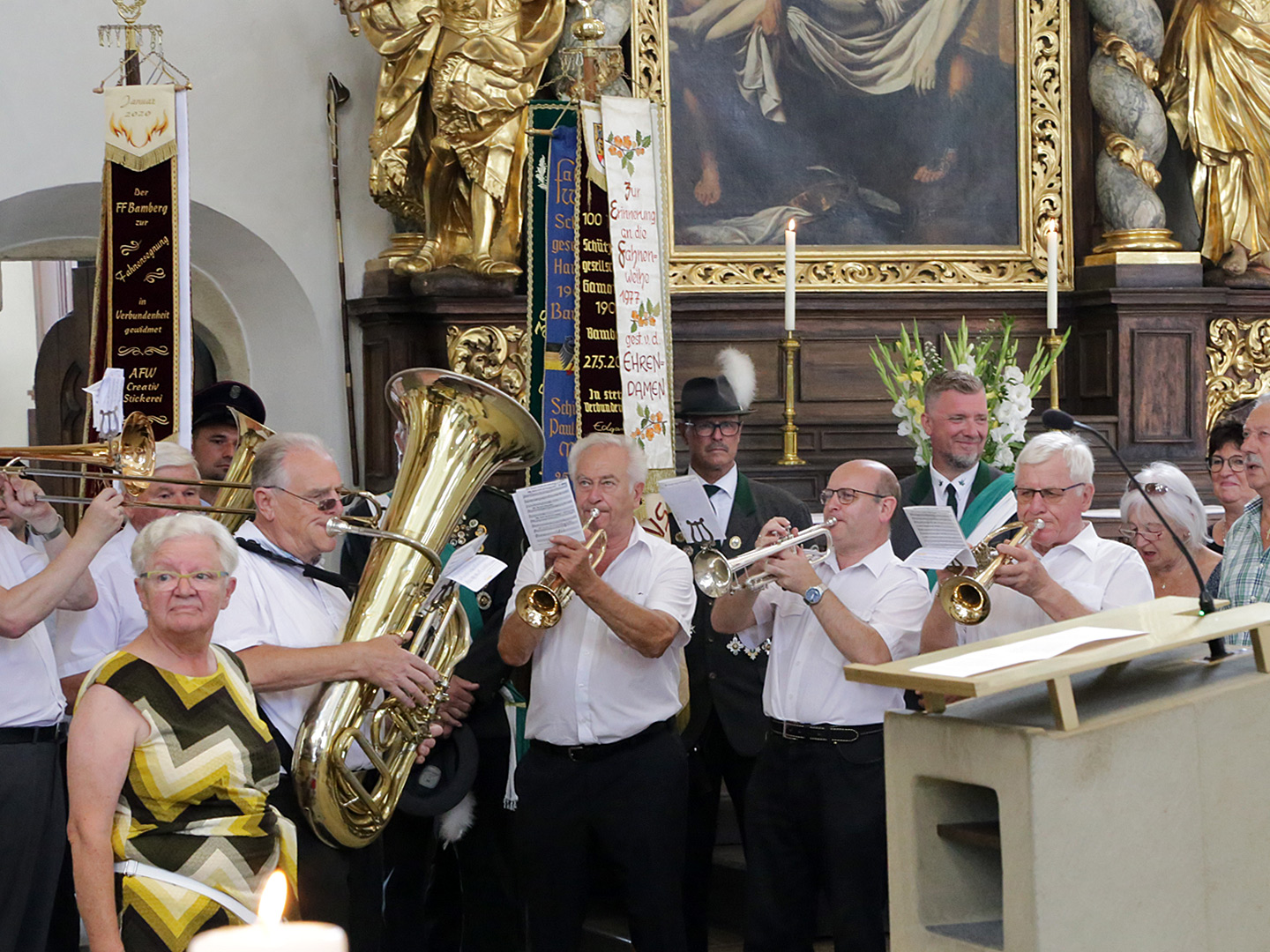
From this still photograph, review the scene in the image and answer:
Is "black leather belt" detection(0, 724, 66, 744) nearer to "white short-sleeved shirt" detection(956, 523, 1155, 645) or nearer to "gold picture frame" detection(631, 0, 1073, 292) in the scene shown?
"white short-sleeved shirt" detection(956, 523, 1155, 645)

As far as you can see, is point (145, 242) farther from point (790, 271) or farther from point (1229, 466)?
point (1229, 466)

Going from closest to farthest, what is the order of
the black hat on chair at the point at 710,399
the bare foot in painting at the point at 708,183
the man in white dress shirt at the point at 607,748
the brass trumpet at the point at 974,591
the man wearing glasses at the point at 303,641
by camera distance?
the man wearing glasses at the point at 303,641 < the brass trumpet at the point at 974,591 < the man in white dress shirt at the point at 607,748 < the black hat on chair at the point at 710,399 < the bare foot in painting at the point at 708,183

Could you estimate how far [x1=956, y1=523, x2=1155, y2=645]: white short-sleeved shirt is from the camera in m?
4.02

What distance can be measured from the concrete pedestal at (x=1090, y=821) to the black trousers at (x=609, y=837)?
1.64 meters

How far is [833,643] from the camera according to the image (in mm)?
4152

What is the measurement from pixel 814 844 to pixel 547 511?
46.1 inches

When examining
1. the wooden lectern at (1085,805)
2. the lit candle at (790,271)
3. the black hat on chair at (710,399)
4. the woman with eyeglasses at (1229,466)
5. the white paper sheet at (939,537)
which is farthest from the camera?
the lit candle at (790,271)

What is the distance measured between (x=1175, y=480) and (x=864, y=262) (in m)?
2.86

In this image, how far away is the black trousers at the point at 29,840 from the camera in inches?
151

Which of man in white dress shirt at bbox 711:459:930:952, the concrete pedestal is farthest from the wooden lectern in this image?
man in white dress shirt at bbox 711:459:930:952

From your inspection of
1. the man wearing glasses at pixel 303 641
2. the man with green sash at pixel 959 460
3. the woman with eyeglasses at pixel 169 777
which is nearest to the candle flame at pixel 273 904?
the woman with eyeglasses at pixel 169 777

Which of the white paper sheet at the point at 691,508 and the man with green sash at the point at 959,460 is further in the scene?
the man with green sash at the point at 959,460

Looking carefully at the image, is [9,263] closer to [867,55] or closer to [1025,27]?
[867,55]

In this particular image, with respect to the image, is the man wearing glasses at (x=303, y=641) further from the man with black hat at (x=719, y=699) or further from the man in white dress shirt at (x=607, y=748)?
the man with black hat at (x=719, y=699)
